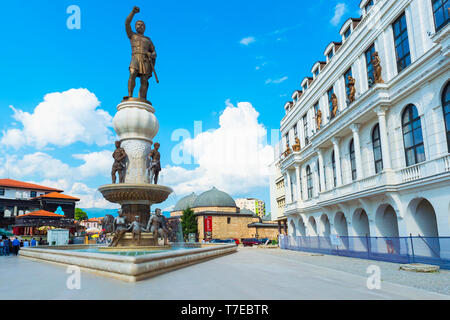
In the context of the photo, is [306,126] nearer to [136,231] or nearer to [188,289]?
[136,231]

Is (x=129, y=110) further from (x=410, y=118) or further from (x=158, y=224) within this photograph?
(x=410, y=118)

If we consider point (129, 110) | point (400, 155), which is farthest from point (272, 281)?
point (400, 155)

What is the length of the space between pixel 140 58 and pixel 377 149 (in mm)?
17642

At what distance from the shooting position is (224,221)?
81562 mm

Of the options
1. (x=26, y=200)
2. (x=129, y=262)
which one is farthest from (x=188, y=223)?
(x=129, y=262)

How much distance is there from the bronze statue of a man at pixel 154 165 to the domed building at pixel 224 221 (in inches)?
2530

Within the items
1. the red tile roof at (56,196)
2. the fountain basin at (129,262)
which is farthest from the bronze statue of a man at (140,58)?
the red tile roof at (56,196)

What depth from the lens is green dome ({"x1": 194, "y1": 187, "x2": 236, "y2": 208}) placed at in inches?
3492

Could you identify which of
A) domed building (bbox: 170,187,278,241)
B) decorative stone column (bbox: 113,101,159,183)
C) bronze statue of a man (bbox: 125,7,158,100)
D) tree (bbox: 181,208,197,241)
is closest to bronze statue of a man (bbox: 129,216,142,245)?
decorative stone column (bbox: 113,101,159,183)

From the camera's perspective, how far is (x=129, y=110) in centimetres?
1502

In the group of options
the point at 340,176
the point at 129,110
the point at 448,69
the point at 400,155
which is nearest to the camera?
the point at 129,110
